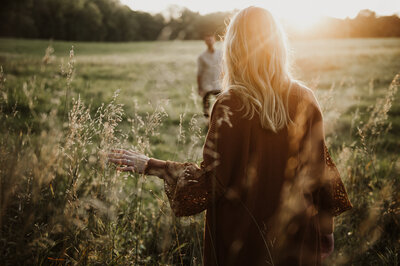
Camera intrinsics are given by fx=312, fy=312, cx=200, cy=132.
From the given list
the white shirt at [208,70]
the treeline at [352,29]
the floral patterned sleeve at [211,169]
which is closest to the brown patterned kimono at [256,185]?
the floral patterned sleeve at [211,169]

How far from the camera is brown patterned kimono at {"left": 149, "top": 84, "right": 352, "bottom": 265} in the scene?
1650 millimetres

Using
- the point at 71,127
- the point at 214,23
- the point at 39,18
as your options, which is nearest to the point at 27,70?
the point at 214,23

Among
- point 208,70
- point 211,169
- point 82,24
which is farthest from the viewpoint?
point 82,24

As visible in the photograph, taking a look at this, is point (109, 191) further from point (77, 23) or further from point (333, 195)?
point (77, 23)

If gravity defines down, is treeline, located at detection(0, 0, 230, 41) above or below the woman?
above

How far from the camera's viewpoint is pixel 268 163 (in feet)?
5.73

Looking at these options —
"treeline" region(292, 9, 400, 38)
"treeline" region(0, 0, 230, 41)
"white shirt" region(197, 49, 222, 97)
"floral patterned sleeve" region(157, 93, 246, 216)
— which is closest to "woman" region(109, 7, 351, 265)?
"floral patterned sleeve" region(157, 93, 246, 216)

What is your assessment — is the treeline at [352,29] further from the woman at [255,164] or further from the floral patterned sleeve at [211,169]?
the floral patterned sleeve at [211,169]

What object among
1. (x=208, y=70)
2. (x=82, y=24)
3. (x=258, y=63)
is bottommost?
(x=208, y=70)

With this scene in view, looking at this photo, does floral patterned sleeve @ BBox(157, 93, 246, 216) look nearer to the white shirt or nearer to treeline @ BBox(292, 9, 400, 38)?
the white shirt

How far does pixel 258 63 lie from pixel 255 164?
21.9 inches

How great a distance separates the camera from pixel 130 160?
1.76 meters

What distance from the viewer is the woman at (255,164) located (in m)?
1.66

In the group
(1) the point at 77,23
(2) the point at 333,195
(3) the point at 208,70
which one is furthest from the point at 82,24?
(2) the point at 333,195
